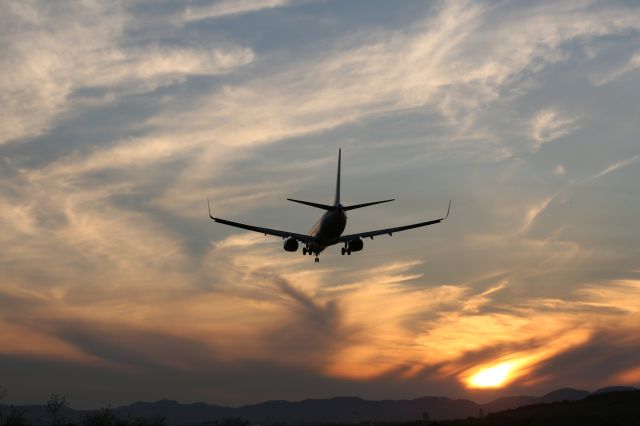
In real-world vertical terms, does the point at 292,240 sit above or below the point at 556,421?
above

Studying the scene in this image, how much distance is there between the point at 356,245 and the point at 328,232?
7467 millimetres

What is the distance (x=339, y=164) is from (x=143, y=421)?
95295mm

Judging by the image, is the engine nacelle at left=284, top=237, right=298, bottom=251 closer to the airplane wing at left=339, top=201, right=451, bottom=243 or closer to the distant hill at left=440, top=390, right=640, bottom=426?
the airplane wing at left=339, top=201, right=451, bottom=243

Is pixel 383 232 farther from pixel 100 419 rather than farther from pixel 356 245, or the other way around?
pixel 100 419

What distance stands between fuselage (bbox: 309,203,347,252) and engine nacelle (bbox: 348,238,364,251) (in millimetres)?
2608

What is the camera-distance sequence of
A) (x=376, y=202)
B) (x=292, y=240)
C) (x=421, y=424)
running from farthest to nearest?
(x=421, y=424)
(x=292, y=240)
(x=376, y=202)

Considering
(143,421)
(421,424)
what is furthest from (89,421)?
(421,424)

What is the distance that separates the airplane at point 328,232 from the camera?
117 m

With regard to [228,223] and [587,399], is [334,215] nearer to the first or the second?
[228,223]

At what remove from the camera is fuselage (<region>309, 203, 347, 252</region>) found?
4574 inches

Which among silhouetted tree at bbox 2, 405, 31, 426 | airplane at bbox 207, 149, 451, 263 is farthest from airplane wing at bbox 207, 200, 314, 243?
silhouetted tree at bbox 2, 405, 31, 426

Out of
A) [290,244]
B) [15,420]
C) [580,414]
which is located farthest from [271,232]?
[15,420]

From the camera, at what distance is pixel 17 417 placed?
7544 inches

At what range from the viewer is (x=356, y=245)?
124062mm
